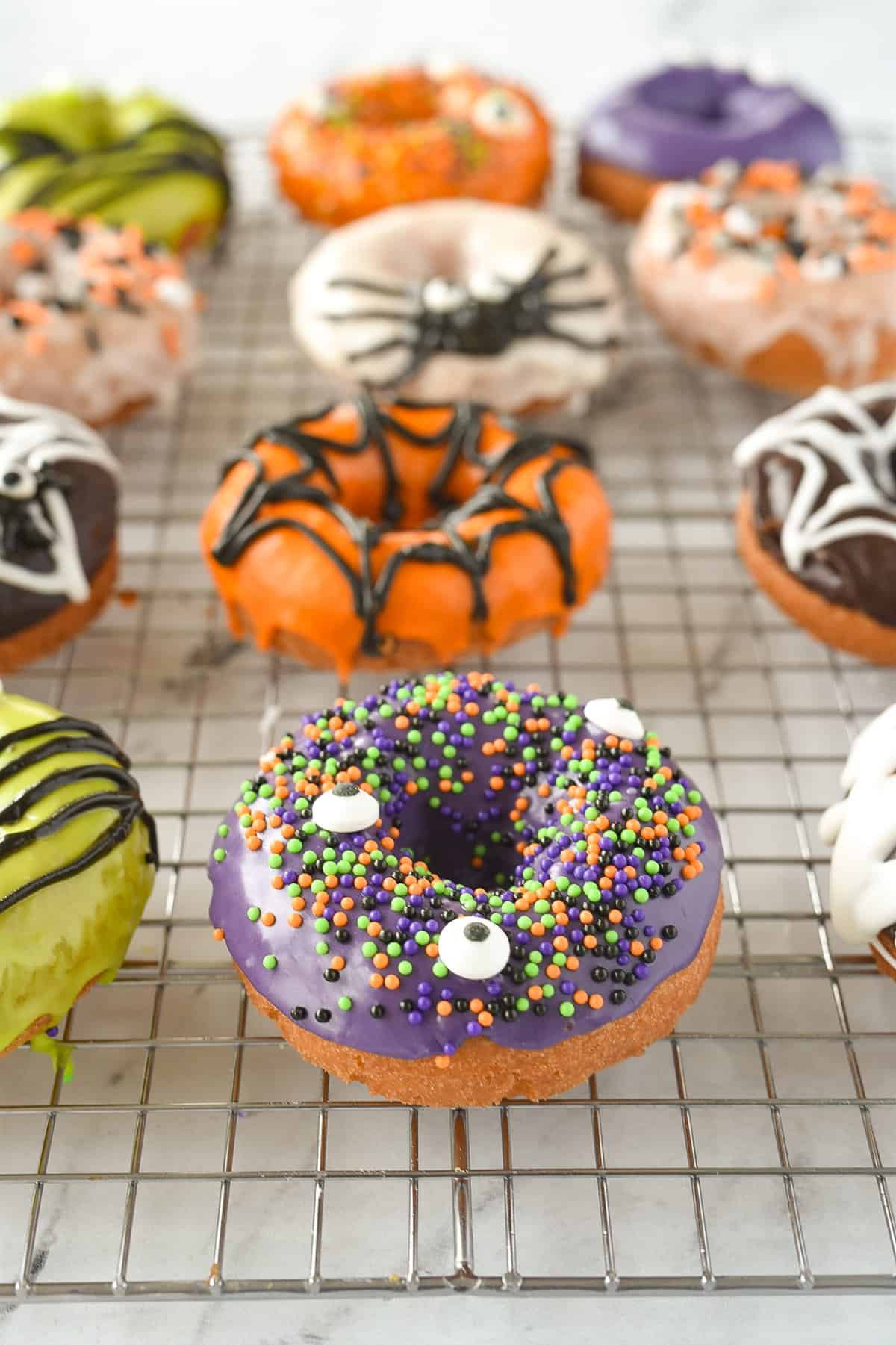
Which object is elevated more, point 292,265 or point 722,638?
point 292,265

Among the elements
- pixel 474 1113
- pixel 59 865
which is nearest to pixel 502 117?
pixel 59 865

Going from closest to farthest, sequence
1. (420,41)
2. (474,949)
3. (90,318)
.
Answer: (474,949) < (90,318) < (420,41)

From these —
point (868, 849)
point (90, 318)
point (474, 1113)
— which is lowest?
point (474, 1113)

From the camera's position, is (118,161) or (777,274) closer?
(777,274)

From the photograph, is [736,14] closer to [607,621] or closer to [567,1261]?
[607,621]

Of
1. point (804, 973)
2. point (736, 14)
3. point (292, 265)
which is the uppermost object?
point (736, 14)

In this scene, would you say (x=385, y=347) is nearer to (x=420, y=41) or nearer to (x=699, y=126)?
(x=699, y=126)

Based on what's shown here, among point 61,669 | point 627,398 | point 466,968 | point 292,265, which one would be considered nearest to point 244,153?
point 292,265

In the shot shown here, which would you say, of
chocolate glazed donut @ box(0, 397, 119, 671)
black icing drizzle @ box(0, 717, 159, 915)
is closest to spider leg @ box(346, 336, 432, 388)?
chocolate glazed donut @ box(0, 397, 119, 671)
